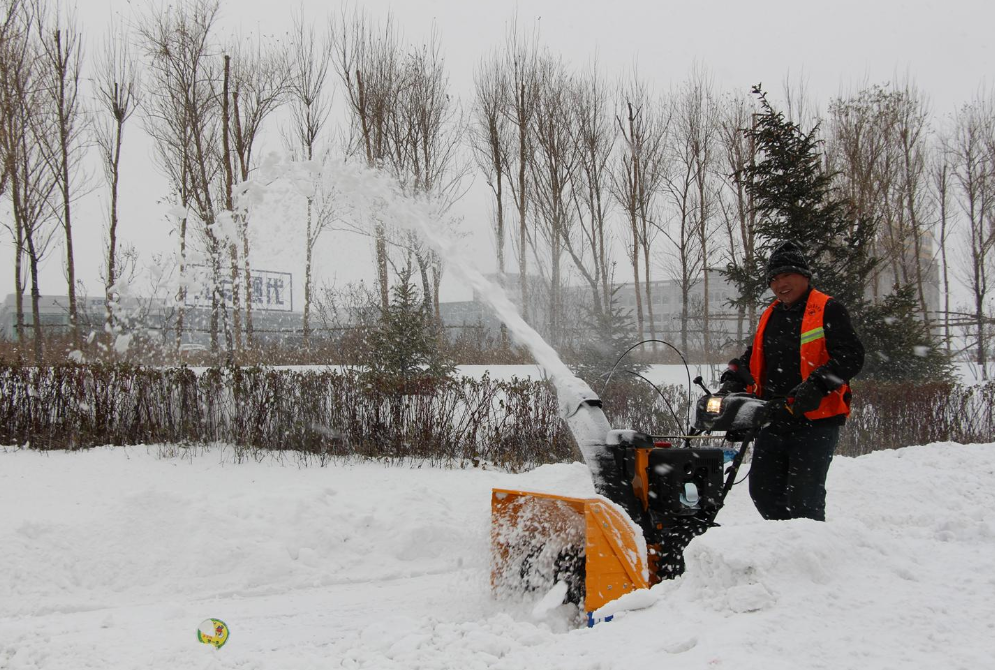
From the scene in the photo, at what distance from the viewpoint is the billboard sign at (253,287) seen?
1069cm

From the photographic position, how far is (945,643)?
2195 mm

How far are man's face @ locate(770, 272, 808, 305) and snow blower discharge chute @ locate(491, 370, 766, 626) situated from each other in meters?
0.69

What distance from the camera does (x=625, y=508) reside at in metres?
3.34

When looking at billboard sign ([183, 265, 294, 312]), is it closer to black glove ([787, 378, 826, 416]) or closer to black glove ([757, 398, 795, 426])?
black glove ([757, 398, 795, 426])

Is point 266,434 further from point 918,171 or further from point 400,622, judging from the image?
point 918,171

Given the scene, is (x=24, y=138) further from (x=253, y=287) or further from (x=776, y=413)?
(x=776, y=413)

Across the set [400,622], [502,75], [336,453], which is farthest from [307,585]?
[502,75]

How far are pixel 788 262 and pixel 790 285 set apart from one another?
0.40 feet

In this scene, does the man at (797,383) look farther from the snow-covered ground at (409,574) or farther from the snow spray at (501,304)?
the snow spray at (501,304)

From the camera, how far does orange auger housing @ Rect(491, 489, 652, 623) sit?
303 cm

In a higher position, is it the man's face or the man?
the man's face

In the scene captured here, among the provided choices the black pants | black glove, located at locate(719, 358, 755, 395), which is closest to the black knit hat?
black glove, located at locate(719, 358, 755, 395)

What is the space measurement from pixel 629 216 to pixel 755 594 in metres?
21.3

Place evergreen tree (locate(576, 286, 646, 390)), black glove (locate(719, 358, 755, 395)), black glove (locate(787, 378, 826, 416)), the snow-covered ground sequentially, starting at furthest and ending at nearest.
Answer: evergreen tree (locate(576, 286, 646, 390)), black glove (locate(719, 358, 755, 395)), black glove (locate(787, 378, 826, 416)), the snow-covered ground
